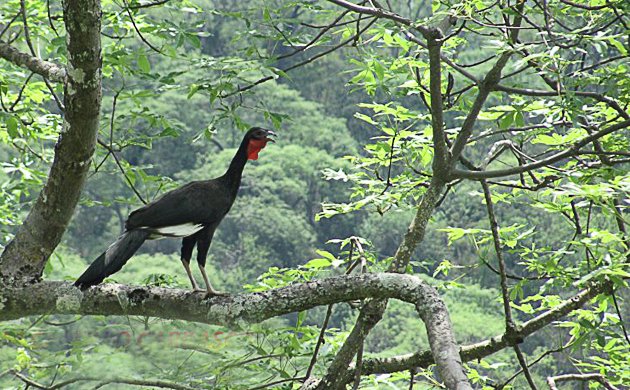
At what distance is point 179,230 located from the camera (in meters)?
2.72

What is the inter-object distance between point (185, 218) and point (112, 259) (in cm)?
42

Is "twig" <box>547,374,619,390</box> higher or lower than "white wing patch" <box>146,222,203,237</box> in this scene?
lower

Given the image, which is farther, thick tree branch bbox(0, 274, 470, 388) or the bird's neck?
the bird's neck

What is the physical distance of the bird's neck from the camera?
2.98 metres

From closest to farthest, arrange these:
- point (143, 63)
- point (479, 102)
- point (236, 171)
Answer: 1. point (479, 102)
2. point (143, 63)
3. point (236, 171)

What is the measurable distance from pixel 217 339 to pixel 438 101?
113 cm

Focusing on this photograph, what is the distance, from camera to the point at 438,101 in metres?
2.40

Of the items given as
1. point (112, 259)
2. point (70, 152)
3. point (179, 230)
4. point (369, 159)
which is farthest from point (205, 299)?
point (369, 159)

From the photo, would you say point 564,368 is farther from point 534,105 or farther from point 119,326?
point 119,326

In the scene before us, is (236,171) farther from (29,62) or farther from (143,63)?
(29,62)

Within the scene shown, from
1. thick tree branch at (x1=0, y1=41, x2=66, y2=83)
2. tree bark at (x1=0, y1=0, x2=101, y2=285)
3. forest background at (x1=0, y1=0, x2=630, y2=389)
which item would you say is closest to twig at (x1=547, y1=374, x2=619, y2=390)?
forest background at (x1=0, y1=0, x2=630, y2=389)

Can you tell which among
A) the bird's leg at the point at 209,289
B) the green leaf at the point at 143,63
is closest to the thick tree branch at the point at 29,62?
the green leaf at the point at 143,63

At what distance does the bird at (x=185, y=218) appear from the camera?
2.34m

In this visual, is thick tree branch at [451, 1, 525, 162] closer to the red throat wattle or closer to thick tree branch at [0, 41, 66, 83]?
the red throat wattle
